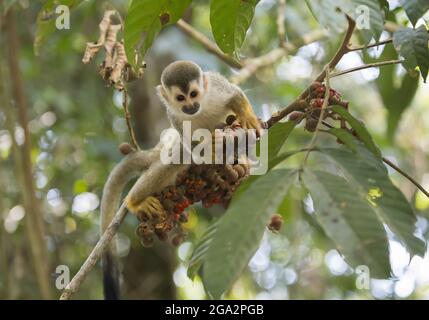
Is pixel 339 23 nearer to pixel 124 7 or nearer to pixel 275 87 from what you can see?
pixel 124 7

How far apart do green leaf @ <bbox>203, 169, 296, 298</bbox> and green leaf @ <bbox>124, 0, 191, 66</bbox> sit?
79 centimetres

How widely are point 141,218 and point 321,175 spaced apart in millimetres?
1280

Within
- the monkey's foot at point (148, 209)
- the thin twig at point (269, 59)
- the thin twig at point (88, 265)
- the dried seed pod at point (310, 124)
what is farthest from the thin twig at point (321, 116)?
the thin twig at point (269, 59)

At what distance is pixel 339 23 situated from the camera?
1364 millimetres

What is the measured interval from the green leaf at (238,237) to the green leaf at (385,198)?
17 cm

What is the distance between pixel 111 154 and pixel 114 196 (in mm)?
722

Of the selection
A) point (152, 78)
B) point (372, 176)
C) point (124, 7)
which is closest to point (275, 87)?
point (152, 78)

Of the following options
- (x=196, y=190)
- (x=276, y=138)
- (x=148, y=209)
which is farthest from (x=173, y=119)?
(x=276, y=138)

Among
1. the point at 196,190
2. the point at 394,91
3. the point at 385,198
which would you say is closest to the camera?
the point at 385,198

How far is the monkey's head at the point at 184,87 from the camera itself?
2572 millimetres

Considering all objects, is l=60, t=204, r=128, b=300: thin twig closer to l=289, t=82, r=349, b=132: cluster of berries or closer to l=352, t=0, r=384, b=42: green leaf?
l=289, t=82, r=349, b=132: cluster of berries

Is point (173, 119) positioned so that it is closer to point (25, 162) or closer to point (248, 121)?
point (248, 121)

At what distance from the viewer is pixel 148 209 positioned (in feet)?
8.13

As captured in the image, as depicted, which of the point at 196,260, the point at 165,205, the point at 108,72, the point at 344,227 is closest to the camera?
the point at 344,227
